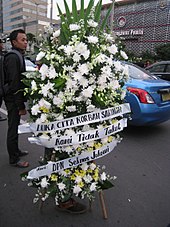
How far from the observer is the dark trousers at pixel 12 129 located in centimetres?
294

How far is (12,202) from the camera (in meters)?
2.41

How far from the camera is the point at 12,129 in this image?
3.03 metres

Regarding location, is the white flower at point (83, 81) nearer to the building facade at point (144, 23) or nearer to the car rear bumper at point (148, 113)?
the car rear bumper at point (148, 113)

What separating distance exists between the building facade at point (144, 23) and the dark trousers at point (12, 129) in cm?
2660

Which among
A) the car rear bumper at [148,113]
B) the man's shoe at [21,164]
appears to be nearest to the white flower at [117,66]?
the man's shoe at [21,164]

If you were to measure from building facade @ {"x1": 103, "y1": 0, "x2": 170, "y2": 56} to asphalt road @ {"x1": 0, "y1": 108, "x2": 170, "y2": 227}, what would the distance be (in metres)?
26.1

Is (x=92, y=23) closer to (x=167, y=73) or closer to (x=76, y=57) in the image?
(x=76, y=57)

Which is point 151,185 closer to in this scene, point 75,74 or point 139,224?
point 139,224

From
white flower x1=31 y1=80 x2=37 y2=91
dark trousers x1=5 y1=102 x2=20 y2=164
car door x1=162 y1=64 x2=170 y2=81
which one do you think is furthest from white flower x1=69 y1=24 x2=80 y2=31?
car door x1=162 y1=64 x2=170 y2=81

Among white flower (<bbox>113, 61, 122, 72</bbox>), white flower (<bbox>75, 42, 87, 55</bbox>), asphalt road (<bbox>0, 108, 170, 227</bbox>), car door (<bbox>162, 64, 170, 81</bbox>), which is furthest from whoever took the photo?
car door (<bbox>162, 64, 170, 81</bbox>)

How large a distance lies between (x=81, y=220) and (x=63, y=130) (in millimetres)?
948

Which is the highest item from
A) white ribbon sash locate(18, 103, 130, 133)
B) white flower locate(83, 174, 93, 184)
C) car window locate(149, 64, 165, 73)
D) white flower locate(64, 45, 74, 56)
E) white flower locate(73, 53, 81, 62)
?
car window locate(149, 64, 165, 73)

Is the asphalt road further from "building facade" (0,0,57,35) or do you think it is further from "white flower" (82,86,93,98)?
"building facade" (0,0,57,35)

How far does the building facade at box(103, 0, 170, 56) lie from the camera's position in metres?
27.9
